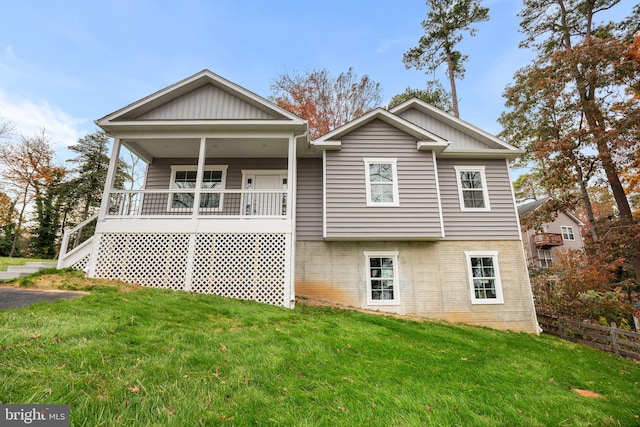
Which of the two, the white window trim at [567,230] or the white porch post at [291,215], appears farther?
the white window trim at [567,230]

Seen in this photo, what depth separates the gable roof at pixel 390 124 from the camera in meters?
9.17

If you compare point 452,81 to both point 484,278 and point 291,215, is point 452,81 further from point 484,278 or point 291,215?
point 291,215

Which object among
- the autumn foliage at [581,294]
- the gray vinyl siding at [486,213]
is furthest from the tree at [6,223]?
the autumn foliage at [581,294]

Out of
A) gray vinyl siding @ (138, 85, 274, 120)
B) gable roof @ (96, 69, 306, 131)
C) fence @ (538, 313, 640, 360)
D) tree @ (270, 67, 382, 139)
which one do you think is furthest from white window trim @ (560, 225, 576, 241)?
gray vinyl siding @ (138, 85, 274, 120)

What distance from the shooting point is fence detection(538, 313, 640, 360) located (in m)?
7.45

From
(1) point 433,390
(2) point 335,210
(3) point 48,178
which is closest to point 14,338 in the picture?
(1) point 433,390

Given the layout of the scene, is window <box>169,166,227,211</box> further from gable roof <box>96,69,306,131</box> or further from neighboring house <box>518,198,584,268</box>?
neighboring house <box>518,198,584,268</box>

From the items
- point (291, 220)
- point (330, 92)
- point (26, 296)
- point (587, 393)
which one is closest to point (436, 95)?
point (330, 92)

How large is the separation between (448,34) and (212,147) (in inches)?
609

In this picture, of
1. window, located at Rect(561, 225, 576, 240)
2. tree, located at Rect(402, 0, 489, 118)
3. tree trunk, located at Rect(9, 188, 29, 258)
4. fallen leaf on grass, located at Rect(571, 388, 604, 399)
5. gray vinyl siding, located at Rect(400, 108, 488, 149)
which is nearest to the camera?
fallen leaf on grass, located at Rect(571, 388, 604, 399)

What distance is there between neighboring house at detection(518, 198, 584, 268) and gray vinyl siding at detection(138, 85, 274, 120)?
77.1 feet

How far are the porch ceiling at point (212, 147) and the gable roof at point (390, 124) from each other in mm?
1380

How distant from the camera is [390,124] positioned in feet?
31.7

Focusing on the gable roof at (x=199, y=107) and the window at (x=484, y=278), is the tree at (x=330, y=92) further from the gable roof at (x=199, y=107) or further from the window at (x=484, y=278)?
the window at (x=484, y=278)
